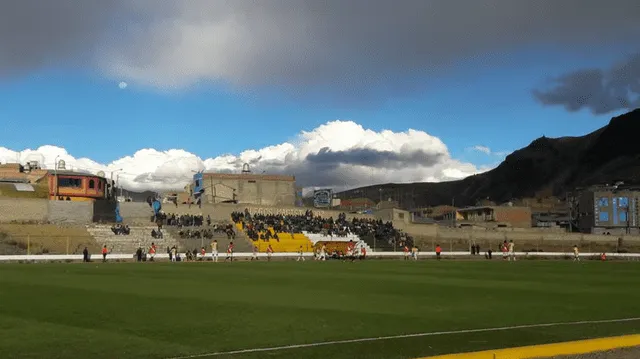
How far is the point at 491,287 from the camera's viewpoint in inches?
1044

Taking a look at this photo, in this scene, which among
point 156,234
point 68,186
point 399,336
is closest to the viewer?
point 399,336

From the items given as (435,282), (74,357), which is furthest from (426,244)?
(74,357)

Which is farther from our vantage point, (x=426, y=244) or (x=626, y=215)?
(x=626, y=215)

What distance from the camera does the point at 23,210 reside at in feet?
259

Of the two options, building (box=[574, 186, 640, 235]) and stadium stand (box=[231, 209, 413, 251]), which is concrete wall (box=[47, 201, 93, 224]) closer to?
stadium stand (box=[231, 209, 413, 251])

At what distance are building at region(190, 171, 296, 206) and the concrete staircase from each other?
6126cm

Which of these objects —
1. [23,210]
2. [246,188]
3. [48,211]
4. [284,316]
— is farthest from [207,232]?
[246,188]

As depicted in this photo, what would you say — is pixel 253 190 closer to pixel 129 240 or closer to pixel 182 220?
pixel 182 220

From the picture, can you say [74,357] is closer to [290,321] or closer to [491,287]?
[290,321]

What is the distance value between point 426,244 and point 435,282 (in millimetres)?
64702

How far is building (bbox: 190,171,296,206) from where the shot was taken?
137000mm

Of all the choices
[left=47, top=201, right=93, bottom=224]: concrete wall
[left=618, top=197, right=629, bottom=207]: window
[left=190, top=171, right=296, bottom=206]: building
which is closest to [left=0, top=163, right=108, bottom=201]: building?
[left=47, top=201, right=93, bottom=224]: concrete wall

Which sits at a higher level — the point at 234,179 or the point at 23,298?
the point at 234,179

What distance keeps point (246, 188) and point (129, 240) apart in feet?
231
